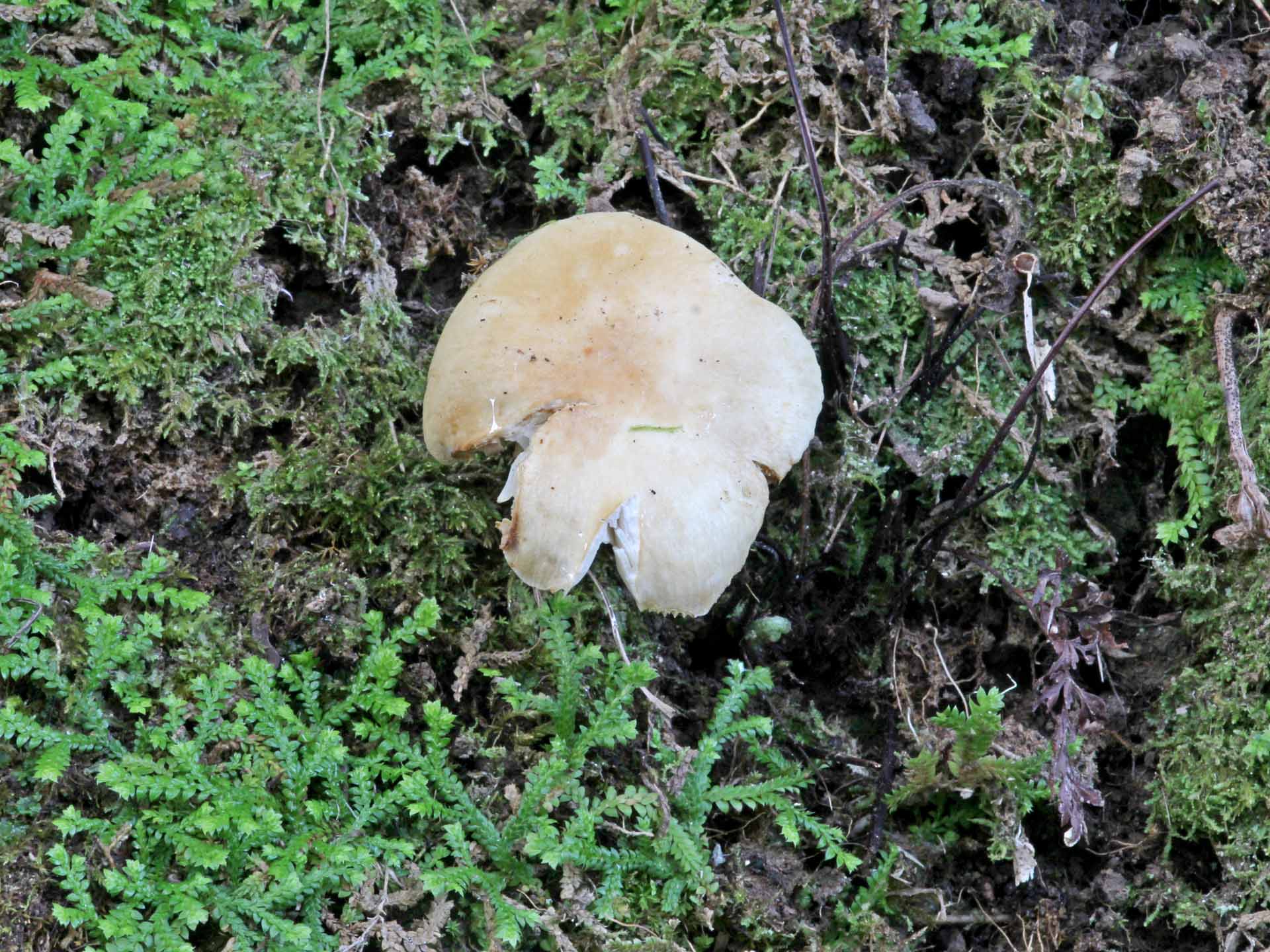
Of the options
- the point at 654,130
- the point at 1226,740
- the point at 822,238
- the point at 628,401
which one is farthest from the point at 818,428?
the point at 1226,740

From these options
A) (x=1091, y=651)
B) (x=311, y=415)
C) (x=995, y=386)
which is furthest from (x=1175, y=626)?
(x=311, y=415)

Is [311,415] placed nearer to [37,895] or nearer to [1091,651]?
[37,895]

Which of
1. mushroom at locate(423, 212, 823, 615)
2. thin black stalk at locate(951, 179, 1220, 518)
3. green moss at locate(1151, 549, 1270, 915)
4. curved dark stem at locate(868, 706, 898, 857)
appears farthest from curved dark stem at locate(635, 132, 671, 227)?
green moss at locate(1151, 549, 1270, 915)

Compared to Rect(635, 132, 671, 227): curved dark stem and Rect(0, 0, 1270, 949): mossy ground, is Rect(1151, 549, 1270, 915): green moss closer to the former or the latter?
Rect(0, 0, 1270, 949): mossy ground

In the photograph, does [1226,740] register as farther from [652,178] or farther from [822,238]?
[652,178]

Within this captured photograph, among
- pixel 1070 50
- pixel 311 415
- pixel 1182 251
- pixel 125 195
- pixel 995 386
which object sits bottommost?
pixel 311 415

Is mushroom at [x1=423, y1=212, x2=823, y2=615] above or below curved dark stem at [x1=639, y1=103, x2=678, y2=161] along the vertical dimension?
below
